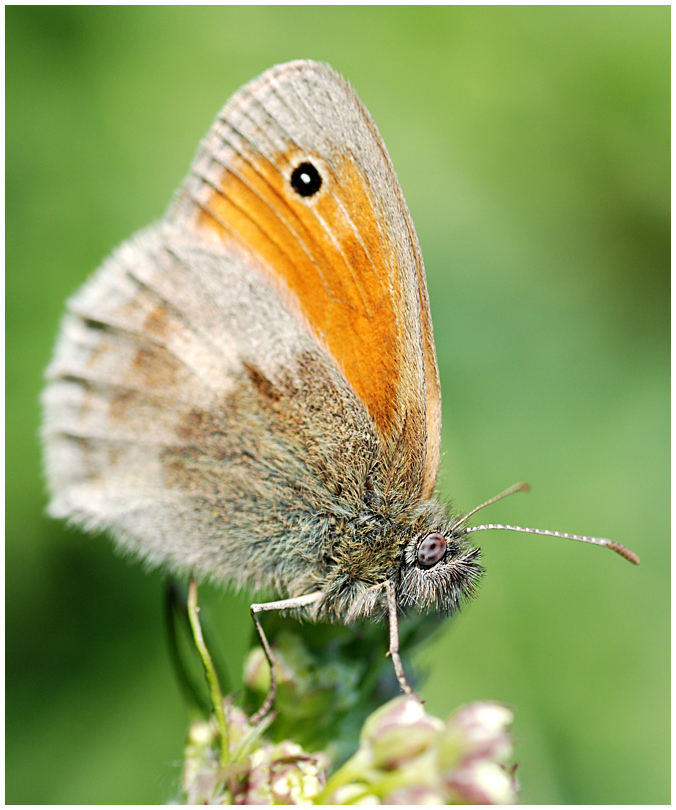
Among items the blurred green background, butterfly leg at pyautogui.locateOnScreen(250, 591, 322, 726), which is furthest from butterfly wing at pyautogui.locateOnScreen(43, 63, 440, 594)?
the blurred green background

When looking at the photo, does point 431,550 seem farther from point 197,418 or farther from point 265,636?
point 197,418

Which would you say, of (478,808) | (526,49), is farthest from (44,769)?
(526,49)

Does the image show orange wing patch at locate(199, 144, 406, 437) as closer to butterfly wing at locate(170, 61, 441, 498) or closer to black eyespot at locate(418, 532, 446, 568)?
butterfly wing at locate(170, 61, 441, 498)

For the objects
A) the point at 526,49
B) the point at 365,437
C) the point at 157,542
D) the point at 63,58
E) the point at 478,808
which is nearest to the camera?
the point at 478,808

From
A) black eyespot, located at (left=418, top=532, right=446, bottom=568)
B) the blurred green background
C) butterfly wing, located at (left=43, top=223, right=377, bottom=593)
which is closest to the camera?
black eyespot, located at (left=418, top=532, right=446, bottom=568)

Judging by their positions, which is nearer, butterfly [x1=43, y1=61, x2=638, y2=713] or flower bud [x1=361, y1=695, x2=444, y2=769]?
flower bud [x1=361, y1=695, x2=444, y2=769]

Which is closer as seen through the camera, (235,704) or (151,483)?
(235,704)

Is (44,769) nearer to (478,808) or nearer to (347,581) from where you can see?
(347,581)
